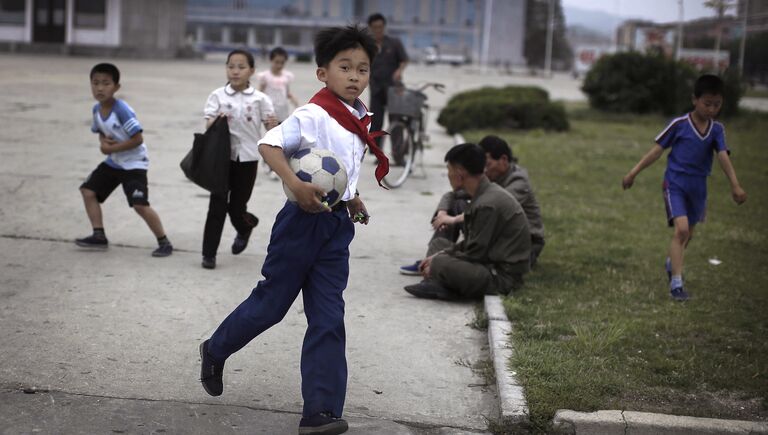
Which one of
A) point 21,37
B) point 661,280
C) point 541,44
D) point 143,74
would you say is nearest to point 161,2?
point 21,37

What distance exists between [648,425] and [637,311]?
222 cm

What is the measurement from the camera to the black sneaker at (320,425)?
13.0 feet

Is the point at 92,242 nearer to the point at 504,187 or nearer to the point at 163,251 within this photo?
the point at 163,251

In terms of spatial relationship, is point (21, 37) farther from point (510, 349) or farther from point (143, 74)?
point (510, 349)

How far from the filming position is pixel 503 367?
5070 mm

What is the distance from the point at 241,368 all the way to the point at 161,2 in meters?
50.4

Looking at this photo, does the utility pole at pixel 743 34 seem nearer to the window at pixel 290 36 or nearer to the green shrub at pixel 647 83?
the green shrub at pixel 647 83

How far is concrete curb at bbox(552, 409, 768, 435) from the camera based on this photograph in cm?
436

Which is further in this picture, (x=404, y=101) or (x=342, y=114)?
(x=404, y=101)

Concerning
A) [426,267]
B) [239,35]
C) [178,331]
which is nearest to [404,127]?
[426,267]

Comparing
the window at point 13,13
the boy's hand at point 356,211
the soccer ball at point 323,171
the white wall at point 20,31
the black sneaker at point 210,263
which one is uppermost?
the window at point 13,13

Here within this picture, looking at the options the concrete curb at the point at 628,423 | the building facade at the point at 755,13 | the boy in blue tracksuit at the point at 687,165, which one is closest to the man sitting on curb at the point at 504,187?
the boy in blue tracksuit at the point at 687,165

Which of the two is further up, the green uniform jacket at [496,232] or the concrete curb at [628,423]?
the green uniform jacket at [496,232]

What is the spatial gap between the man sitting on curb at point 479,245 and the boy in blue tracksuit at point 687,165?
38.5 inches
